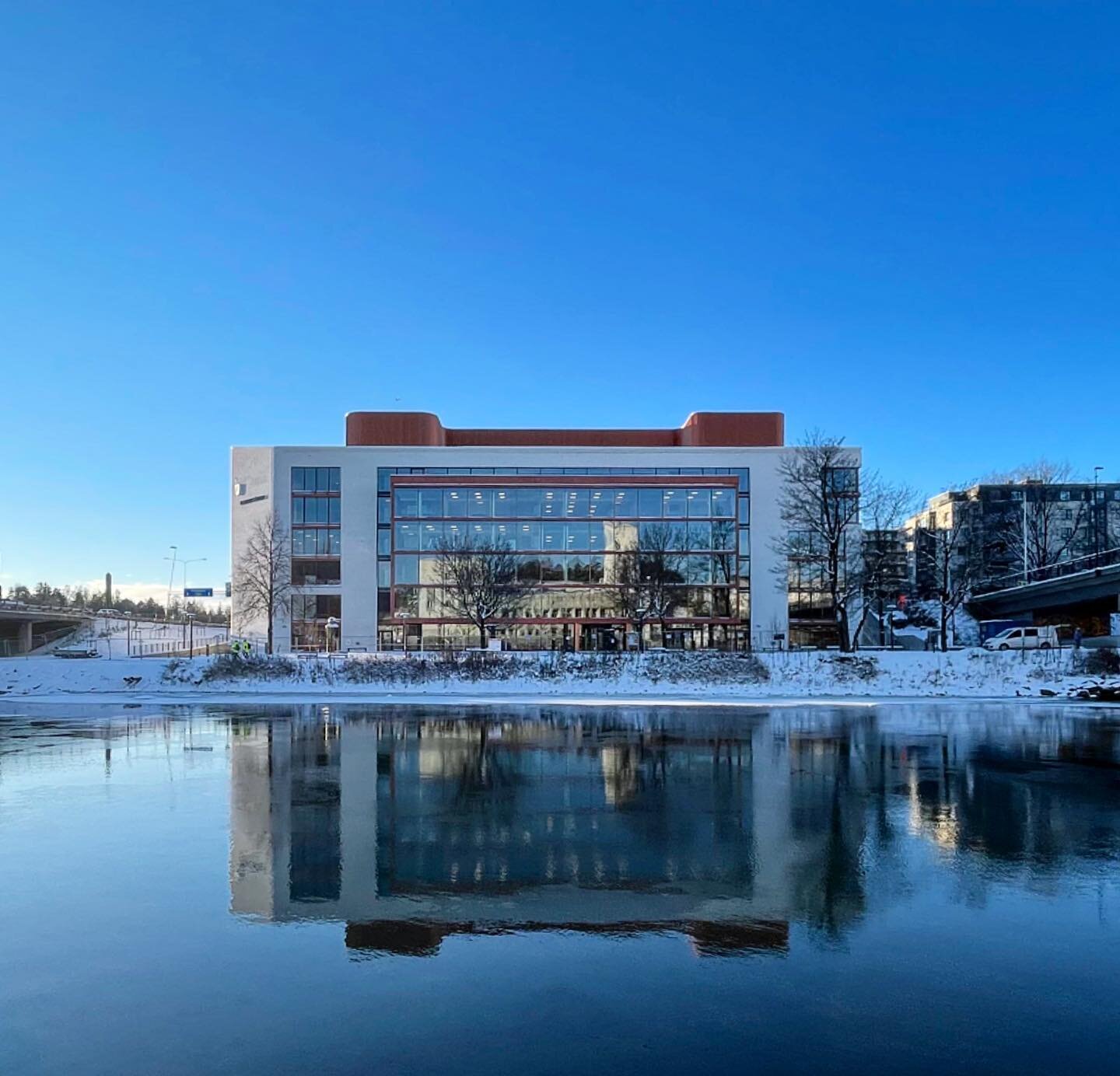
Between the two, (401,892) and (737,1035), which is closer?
(737,1035)

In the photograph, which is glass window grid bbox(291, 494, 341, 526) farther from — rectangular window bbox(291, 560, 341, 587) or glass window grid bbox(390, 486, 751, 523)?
glass window grid bbox(390, 486, 751, 523)

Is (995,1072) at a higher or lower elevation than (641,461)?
lower

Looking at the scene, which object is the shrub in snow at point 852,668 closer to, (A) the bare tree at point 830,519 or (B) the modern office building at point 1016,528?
(A) the bare tree at point 830,519

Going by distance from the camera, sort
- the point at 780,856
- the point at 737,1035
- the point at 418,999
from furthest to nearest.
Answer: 1. the point at 780,856
2. the point at 418,999
3. the point at 737,1035

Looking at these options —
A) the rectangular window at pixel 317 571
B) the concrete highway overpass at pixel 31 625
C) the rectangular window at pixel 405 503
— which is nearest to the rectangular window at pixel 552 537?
the rectangular window at pixel 405 503

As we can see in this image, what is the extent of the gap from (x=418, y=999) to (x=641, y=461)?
74612mm

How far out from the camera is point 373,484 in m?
79.0

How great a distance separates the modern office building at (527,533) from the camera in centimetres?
7656

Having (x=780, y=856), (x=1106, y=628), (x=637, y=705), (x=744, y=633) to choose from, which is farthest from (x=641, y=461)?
(x=780, y=856)

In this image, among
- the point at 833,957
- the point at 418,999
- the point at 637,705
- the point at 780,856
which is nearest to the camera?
the point at 418,999

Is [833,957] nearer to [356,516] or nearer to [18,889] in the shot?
[18,889]

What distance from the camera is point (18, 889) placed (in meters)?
9.36

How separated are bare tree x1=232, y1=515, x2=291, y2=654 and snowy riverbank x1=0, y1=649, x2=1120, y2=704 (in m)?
32.0

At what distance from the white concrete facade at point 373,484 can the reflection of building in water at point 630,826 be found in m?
56.2
